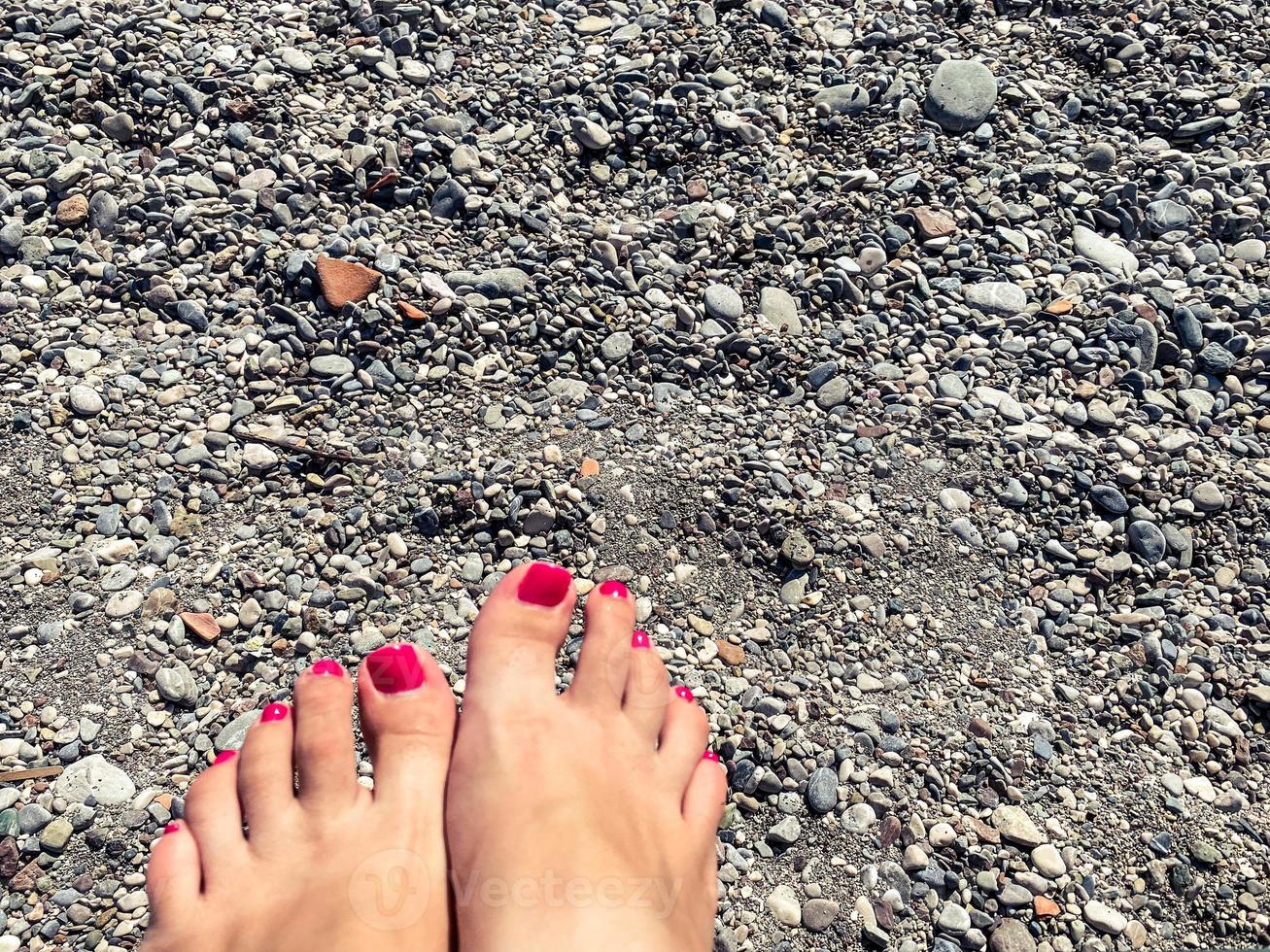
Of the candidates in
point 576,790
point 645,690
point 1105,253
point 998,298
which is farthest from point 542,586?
point 1105,253

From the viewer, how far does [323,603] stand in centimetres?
208

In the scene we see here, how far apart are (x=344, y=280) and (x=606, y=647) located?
1059 millimetres

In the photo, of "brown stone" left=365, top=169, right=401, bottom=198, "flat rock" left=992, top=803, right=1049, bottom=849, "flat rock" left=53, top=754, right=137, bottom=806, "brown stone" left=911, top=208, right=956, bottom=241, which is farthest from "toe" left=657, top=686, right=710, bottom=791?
"brown stone" left=365, top=169, right=401, bottom=198

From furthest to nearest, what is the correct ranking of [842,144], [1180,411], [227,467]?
[842,144] → [1180,411] → [227,467]

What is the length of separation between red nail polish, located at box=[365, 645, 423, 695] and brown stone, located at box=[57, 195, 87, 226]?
4.45 feet

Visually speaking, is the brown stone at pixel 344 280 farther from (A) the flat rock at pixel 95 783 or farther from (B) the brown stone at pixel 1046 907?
(B) the brown stone at pixel 1046 907

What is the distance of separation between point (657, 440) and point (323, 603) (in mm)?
779

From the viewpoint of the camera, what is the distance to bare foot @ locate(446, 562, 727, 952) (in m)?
1.83

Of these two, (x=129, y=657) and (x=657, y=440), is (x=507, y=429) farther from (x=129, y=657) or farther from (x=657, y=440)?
(x=129, y=657)

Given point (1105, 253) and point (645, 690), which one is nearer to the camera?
point (645, 690)

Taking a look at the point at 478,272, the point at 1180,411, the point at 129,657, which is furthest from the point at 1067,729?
the point at 129,657

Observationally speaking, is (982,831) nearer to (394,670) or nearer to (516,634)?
(516,634)

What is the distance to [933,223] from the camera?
2.68 meters

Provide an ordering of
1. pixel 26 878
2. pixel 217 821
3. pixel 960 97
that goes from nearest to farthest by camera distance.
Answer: pixel 26 878 → pixel 217 821 → pixel 960 97
